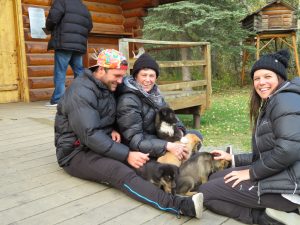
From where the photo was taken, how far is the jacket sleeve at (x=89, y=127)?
3297mm

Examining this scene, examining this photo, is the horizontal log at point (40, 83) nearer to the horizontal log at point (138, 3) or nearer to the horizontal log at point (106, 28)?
the horizontal log at point (106, 28)

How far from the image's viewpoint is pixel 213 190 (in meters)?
3.05

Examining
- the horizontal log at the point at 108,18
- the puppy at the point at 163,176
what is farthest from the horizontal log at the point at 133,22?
the puppy at the point at 163,176

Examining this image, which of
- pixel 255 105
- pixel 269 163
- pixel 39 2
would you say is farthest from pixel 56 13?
pixel 269 163

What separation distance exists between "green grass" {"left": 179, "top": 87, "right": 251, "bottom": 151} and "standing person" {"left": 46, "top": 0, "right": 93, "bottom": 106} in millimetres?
3362

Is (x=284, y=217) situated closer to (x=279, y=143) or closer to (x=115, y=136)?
(x=279, y=143)

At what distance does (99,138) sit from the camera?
3.29 meters

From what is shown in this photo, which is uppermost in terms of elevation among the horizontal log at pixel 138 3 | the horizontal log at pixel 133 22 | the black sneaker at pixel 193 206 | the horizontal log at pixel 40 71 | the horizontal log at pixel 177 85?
the horizontal log at pixel 138 3

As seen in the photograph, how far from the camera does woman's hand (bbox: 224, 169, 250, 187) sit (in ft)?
9.59

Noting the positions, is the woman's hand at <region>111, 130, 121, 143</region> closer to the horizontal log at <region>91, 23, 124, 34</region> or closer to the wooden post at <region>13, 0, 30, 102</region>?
the wooden post at <region>13, 0, 30, 102</region>

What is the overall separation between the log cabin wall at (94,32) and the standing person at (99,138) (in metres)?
4.81

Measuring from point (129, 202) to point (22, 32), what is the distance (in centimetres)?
594

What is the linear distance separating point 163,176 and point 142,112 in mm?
919

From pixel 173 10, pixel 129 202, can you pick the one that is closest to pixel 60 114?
pixel 129 202
